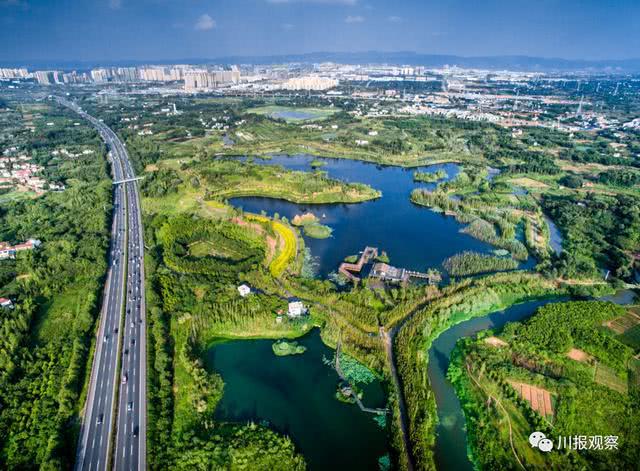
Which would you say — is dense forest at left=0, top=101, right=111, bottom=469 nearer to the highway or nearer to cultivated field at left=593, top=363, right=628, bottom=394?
the highway

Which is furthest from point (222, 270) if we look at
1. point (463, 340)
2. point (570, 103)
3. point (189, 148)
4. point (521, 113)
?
point (570, 103)

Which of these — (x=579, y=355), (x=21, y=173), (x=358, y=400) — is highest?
(x=21, y=173)

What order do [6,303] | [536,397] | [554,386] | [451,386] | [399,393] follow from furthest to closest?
[6,303], [451,386], [399,393], [554,386], [536,397]

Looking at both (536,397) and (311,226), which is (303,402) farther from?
(311,226)

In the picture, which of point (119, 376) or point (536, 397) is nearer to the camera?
point (536, 397)

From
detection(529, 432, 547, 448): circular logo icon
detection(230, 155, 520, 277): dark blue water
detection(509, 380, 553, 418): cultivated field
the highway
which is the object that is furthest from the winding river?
the highway

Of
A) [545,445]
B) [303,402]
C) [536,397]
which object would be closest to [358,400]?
[303,402]
